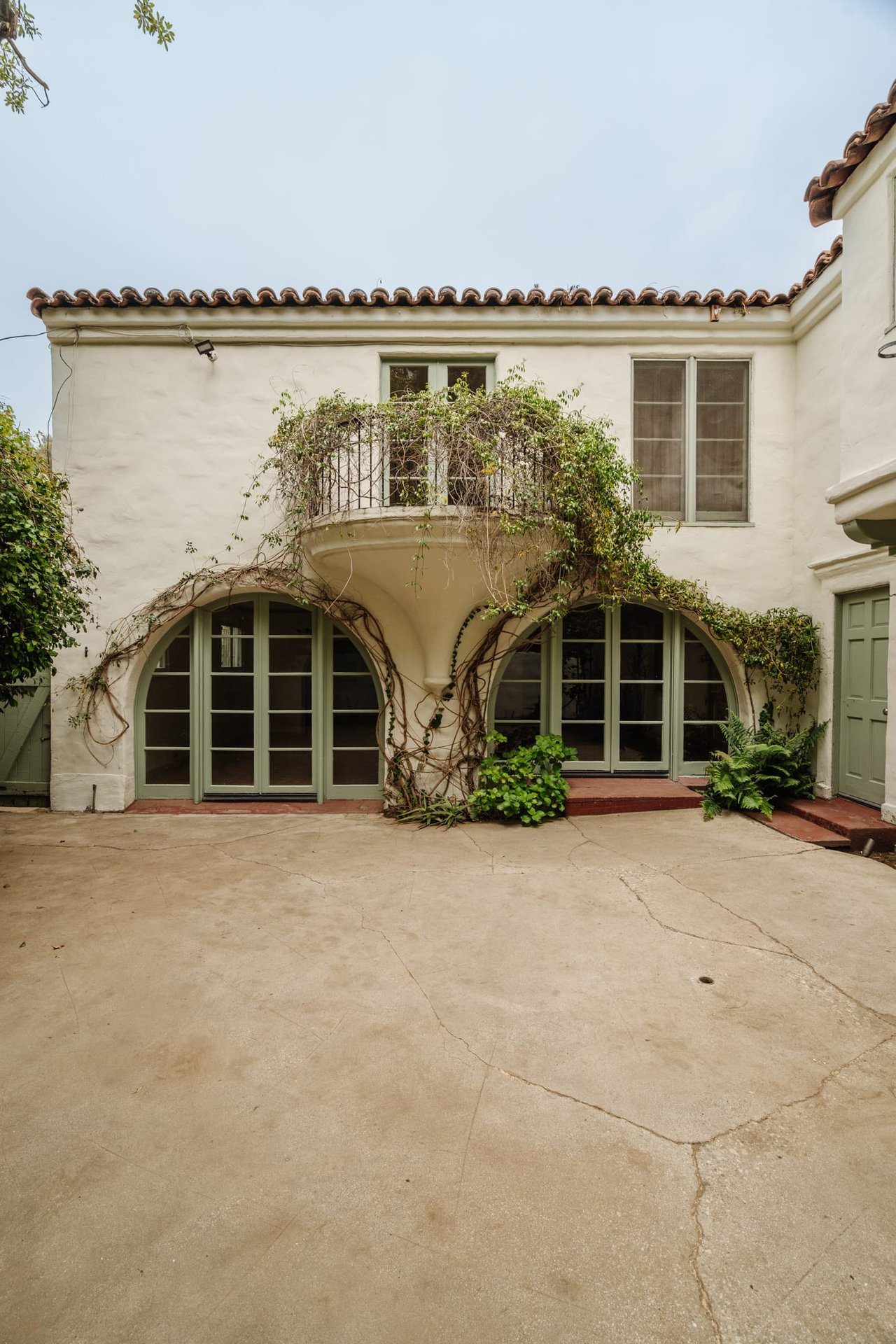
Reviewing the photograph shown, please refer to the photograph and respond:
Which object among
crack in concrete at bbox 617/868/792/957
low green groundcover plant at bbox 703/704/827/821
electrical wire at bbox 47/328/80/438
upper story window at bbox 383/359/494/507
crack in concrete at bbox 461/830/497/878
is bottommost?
crack in concrete at bbox 461/830/497/878

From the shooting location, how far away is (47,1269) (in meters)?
1.53

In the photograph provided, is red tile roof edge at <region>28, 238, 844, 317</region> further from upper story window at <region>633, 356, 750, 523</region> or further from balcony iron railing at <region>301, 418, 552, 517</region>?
balcony iron railing at <region>301, 418, 552, 517</region>

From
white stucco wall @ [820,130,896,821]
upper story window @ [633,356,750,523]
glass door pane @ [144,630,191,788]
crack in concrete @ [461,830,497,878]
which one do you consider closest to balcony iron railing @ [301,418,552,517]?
upper story window @ [633,356,750,523]

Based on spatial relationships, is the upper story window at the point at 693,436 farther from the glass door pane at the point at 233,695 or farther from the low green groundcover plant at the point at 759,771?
the glass door pane at the point at 233,695

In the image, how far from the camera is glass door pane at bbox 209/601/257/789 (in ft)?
21.3

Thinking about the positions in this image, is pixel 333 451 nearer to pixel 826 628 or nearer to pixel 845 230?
pixel 845 230

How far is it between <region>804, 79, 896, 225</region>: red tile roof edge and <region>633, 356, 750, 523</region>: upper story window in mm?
1788

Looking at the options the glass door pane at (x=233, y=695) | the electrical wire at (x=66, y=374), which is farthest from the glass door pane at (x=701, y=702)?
the electrical wire at (x=66, y=374)

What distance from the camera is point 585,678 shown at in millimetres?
6461

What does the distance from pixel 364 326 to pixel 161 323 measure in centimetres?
215

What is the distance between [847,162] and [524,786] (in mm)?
5438

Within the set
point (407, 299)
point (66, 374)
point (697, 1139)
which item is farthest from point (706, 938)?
point (66, 374)

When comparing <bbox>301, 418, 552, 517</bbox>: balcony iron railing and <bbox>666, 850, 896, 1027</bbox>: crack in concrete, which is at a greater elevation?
<bbox>301, 418, 552, 517</bbox>: balcony iron railing

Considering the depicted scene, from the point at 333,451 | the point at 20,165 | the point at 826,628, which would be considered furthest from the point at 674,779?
the point at 20,165
